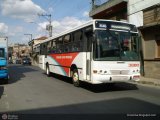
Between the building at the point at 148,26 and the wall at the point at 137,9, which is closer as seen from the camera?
the building at the point at 148,26

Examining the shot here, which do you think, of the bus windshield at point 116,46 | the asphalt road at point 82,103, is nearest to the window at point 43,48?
the asphalt road at point 82,103

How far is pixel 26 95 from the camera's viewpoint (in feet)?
43.8

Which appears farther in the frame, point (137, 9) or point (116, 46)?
point (137, 9)

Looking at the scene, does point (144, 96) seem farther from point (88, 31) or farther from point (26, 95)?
point (26, 95)

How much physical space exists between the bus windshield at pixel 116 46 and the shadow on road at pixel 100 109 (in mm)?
2854

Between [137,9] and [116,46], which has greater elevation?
[137,9]

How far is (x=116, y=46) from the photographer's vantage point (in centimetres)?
1360

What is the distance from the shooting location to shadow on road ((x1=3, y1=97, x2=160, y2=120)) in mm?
9156

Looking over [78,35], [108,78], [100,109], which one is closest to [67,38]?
[78,35]

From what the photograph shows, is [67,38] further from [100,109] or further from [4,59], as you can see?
[100,109]

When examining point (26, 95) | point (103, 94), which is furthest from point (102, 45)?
point (26, 95)

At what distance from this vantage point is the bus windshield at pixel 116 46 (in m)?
13.3

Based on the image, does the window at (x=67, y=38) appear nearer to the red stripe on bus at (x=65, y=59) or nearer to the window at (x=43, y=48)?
the red stripe on bus at (x=65, y=59)

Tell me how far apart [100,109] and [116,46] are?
4.50 metres
